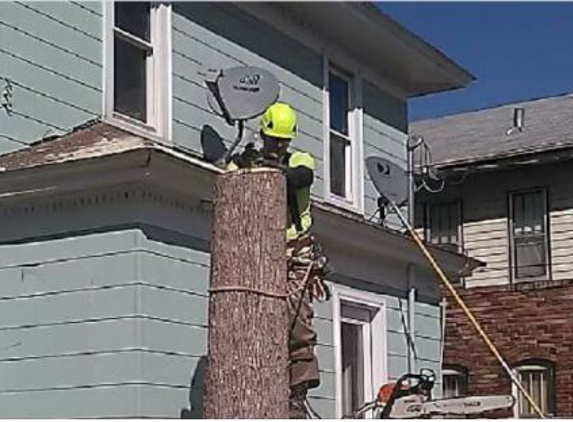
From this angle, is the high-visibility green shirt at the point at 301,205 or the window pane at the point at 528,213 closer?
the high-visibility green shirt at the point at 301,205

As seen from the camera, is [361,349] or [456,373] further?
[456,373]

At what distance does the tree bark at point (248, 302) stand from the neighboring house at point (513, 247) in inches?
566

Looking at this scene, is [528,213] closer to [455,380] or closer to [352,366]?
[455,380]

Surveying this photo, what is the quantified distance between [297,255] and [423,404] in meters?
2.71

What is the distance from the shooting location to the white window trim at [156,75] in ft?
33.0

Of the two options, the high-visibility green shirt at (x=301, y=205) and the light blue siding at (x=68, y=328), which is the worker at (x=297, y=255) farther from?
the light blue siding at (x=68, y=328)

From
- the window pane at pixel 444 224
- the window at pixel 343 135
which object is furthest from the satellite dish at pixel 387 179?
the window pane at pixel 444 224

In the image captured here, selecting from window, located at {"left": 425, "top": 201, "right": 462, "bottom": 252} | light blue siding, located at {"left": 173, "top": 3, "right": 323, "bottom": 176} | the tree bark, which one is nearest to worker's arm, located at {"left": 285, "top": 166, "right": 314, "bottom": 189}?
the tree bark

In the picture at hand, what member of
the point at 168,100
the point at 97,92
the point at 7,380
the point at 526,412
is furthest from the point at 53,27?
the point at 526,412

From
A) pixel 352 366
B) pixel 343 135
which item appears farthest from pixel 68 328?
pixel 343 135

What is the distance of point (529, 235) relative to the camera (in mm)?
20547

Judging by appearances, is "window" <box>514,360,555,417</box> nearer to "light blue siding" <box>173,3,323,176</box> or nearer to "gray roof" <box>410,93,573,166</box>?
"gray roof" <box>410,93,573,166</box>

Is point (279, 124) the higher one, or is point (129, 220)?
point (279, 124)

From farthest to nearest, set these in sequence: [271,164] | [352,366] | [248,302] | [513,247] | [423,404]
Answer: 1. [513,247]
2. [352,366]
3. [423,404]
4. [271,164]
5. [248,302]
